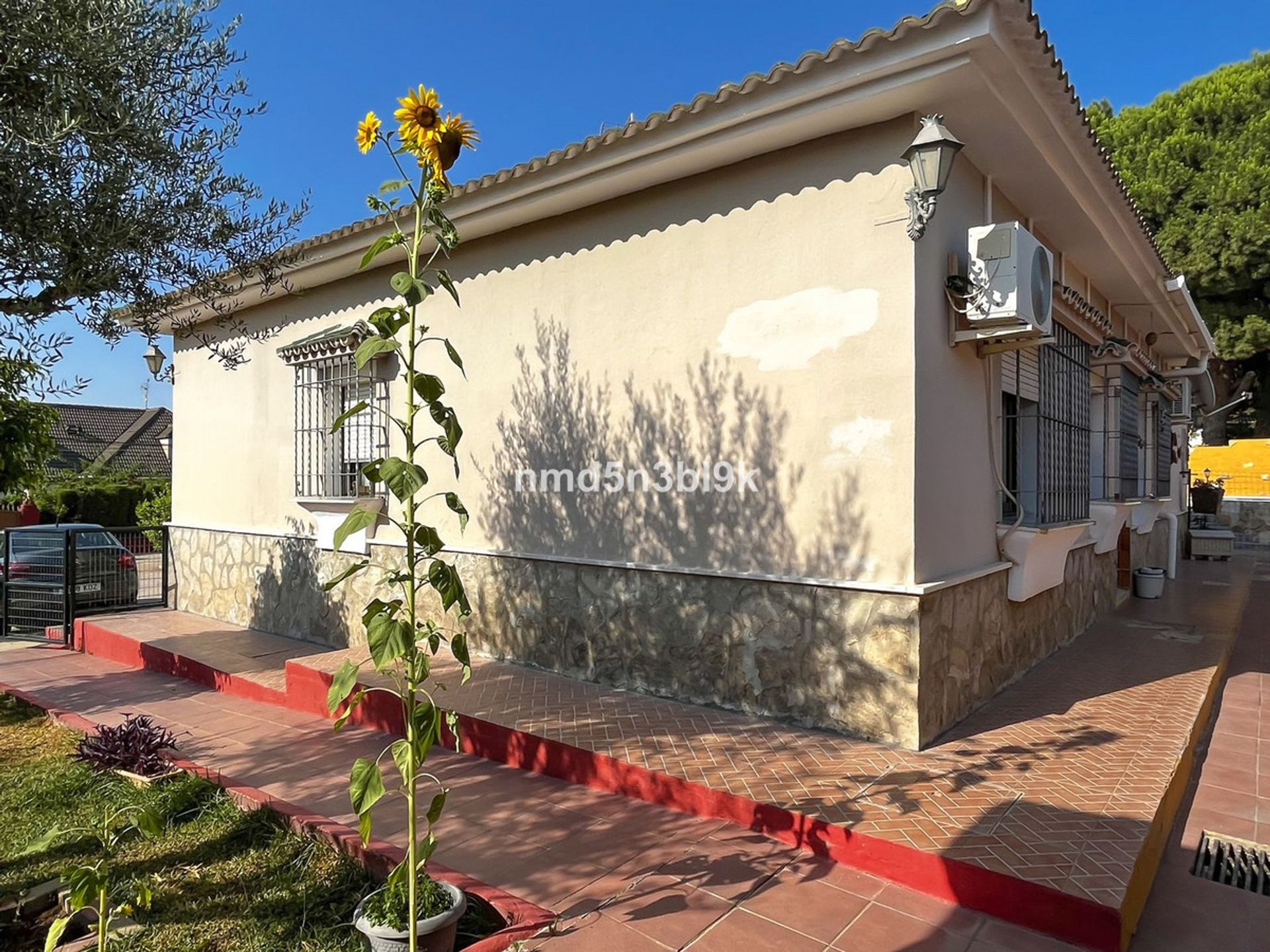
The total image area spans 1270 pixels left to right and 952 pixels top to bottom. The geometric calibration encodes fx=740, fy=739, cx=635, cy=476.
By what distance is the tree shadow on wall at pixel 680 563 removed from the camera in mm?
4980

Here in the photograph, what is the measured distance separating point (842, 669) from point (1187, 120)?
27.4m

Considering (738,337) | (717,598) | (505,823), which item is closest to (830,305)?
(738,337)

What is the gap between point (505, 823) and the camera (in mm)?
4082

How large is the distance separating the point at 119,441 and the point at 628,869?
3865cm

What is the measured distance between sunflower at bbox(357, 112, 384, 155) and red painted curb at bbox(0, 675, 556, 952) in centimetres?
287

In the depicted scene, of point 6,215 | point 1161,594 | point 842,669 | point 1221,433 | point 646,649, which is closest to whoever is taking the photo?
point 6,215

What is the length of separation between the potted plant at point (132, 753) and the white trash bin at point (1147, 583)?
1191 cm

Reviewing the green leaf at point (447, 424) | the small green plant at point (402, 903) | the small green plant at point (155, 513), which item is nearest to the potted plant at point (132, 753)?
the small green plant at point (402, 903)

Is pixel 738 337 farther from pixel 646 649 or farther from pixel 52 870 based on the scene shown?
pixel 52 870

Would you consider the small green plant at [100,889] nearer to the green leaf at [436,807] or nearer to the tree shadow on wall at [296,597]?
the green leaf at [436,807]

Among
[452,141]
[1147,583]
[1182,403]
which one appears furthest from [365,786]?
[1182,403]

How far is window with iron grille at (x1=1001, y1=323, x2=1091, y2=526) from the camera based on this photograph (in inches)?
255

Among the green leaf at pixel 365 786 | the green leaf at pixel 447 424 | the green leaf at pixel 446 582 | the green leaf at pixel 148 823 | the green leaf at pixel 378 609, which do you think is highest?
the green leaf at pixel 447 424

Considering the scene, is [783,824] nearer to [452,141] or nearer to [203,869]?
[203,869]
